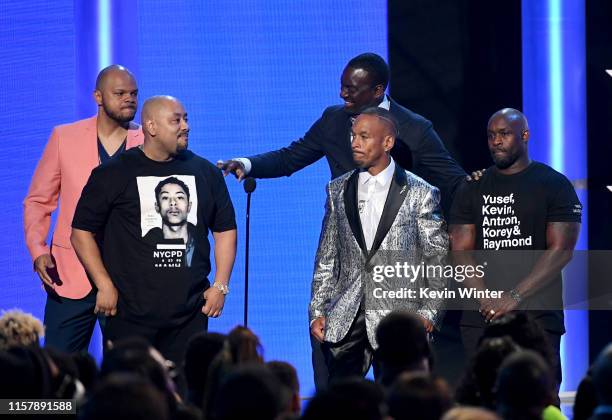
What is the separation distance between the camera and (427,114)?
8.53 meters

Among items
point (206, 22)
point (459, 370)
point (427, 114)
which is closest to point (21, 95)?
point (206, 22)

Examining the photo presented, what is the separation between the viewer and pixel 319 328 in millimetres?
6832

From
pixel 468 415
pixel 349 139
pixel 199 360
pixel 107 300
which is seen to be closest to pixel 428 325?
pixel 349 139

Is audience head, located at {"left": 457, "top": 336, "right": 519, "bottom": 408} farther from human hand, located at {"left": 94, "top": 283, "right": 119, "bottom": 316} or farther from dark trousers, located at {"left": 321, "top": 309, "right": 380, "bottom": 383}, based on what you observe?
human hand, located at {"left": 94, "top": 283, "right": 119, "bottom": 316}

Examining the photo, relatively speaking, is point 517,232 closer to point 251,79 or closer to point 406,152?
point 406,152

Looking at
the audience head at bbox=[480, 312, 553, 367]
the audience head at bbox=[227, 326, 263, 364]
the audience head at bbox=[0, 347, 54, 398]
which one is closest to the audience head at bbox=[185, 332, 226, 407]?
the audience head at bbox=[227, 326, 263, 364]

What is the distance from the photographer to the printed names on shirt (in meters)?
7.03

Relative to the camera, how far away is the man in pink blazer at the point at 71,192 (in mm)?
7016

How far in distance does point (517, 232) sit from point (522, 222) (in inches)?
2.4

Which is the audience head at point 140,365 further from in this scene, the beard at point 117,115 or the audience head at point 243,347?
the beard at point 117,115

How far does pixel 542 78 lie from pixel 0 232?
12.0 feet

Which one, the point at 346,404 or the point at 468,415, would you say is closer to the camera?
the point at 468,415

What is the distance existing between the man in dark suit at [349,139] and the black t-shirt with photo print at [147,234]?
85cm

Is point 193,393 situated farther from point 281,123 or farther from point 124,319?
point 281,123
